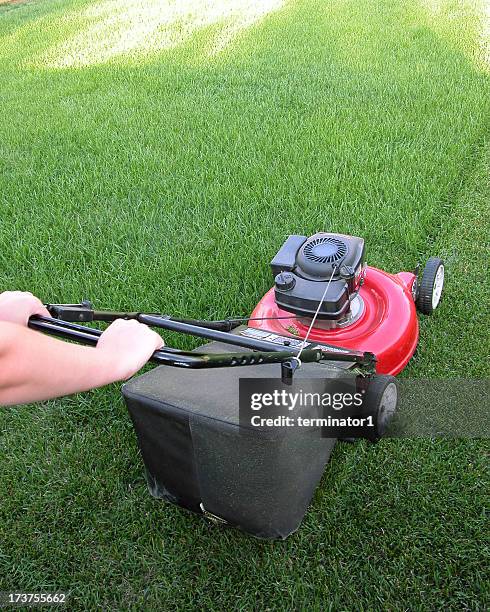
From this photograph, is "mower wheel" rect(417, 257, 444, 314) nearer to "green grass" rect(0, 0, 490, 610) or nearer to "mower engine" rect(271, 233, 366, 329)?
"green grass" rect(0, 0, 490, 610)

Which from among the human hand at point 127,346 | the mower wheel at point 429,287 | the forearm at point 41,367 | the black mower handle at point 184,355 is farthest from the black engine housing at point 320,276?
the forearm at point 41,367

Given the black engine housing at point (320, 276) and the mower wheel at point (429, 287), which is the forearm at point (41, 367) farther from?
the mower wheel at point (429, 287)

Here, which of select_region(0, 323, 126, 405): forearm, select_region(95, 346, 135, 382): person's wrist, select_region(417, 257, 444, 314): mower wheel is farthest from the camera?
select_region(417, 257, 444, 314): mower wheel

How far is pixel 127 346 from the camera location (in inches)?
43.0

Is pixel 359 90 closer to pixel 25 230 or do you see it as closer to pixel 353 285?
pixel 25 230

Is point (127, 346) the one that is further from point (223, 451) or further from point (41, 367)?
point (223, 451)

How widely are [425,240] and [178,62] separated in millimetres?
3236

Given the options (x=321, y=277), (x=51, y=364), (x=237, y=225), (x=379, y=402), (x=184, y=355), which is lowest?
(x=237, y=225)

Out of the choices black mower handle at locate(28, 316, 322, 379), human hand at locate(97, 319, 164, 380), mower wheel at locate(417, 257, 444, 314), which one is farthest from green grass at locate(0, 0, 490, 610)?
human hand at locate(97, 319, 164, 380)

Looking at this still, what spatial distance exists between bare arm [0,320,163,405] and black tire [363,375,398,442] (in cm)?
74

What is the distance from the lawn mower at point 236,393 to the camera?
1353mm

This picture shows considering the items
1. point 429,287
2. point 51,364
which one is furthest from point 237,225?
point 51,364

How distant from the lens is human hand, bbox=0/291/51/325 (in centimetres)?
125

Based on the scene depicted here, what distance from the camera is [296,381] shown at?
1.45m
